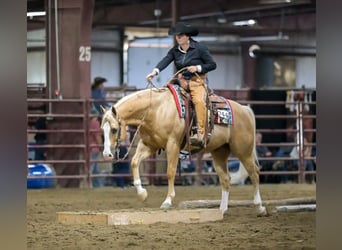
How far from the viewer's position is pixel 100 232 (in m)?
6.98

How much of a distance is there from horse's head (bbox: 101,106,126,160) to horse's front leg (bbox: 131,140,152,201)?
0.83ft

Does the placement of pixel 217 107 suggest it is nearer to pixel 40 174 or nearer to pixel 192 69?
pixel 192 69

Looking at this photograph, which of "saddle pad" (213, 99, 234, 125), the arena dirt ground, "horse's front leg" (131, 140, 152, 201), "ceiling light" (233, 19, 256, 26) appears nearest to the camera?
the arena dirt ground

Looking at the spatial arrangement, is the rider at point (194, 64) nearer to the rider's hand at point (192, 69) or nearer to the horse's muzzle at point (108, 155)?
the rider's hand at point (192, 69)

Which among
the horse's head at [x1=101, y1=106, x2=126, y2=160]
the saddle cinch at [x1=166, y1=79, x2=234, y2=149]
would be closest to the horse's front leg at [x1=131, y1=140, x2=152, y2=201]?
the horse's head at [x1=101, y1=106, x2=126, y2=160]

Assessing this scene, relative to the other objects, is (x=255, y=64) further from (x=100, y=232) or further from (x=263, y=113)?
(x=100, y=232)

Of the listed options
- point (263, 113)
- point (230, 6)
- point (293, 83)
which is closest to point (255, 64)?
point (293, 83)

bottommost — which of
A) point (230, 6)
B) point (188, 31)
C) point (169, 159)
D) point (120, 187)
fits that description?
point (120, 187)

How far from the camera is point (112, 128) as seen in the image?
29.0 feet

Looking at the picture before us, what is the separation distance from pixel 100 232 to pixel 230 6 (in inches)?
649

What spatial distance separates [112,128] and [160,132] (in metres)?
0.56

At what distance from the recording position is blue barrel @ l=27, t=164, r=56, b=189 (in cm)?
1382

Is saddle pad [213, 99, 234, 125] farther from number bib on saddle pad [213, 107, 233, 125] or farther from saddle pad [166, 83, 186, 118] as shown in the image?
saddle pad [166, 83, 186, 118]
